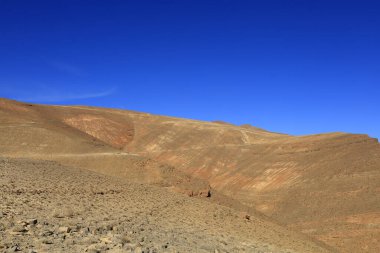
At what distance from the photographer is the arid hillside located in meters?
30.0

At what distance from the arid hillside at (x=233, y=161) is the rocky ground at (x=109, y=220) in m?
5.11

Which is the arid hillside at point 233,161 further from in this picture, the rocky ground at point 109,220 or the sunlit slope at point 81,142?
the rocky ground at point 109,220

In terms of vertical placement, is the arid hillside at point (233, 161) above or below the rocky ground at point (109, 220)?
above

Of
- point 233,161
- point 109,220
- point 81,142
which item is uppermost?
point 233,161

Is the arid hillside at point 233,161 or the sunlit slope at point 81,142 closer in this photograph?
the sunlit slope at point 81,142

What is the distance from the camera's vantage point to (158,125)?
261ft

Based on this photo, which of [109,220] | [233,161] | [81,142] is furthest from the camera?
[233,161]

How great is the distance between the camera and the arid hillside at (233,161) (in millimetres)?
29953

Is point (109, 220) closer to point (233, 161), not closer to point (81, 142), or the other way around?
point (81, 142)

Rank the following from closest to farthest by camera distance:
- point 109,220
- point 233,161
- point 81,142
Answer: point 109,220 < point 81,142 < point 233,161

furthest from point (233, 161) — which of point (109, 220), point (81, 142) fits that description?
point (109, 220)

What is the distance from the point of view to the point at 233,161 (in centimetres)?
5594

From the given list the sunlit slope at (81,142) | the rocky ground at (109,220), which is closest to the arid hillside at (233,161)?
the sunlit slope at (81,142)

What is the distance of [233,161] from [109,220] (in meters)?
41.9
